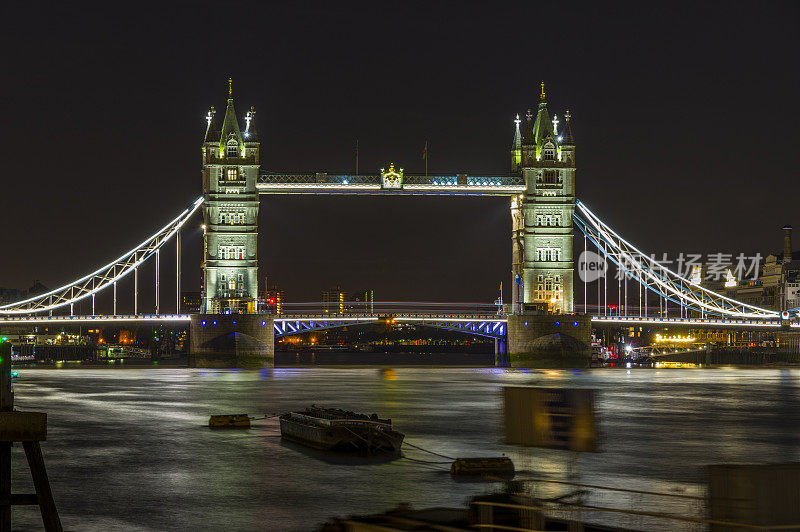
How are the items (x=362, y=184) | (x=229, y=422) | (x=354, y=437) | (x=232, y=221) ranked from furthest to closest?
1. (x=232, y=221)
2. (x=362, y=184)
3. (x=229, y=422)
4. (x=354, y=437)

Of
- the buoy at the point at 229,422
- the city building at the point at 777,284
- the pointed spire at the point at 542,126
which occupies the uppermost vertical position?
the pointed spire at the point at 542,126

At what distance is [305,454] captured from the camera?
30312 millimetres

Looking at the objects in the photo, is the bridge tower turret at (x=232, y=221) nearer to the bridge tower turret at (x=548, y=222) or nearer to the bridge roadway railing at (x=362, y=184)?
the bridge roadway railing at (x=362, y=184)

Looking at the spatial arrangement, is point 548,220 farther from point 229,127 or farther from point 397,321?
point 229,127

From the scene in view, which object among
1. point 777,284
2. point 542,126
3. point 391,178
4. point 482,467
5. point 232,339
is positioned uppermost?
point 542,126

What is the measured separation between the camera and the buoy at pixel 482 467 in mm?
25484

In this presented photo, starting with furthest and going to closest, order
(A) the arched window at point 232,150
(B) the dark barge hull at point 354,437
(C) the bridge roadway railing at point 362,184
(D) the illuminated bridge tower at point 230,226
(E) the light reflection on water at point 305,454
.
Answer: (A) the arched window at point 232,150 → (D) the illuminated bridge tower at point 230,226 → (C) the bridge roadway railing at point 362,184 → (B) the dark barge hull at point 354,437 → (E) the light reflection on water at point 305,454

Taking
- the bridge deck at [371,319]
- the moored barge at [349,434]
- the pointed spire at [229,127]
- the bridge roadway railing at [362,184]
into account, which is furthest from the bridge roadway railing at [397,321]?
the moored barge at [349,434]

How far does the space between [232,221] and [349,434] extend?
207 feet

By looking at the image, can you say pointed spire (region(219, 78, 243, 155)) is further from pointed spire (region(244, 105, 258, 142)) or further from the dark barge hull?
the dark barge hull

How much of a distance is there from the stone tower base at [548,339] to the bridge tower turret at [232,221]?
22.0m

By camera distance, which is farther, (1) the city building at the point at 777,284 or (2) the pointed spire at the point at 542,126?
(1) the city building at the point at 777,284

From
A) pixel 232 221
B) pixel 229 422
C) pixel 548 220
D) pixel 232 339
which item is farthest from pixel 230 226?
pixel 229 422

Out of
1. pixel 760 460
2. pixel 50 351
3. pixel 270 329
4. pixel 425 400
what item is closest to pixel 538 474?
pixel 760 460
